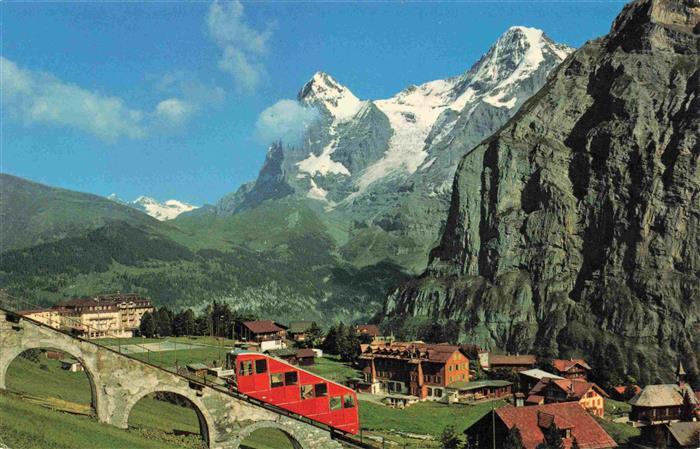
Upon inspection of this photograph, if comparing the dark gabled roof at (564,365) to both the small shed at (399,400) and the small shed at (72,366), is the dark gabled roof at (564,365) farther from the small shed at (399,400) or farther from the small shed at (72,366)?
the small shed at (72,366)

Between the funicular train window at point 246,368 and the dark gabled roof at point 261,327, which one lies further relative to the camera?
the dark gabled roof at point 261,327

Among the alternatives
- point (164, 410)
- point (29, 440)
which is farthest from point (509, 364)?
point (29, 440)

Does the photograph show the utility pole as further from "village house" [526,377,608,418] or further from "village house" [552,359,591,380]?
"village house" [552,359,591,380]

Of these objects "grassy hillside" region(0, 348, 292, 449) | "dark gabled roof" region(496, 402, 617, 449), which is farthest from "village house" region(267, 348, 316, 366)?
"dark gabled roof" region(496, 402, 617, 449)

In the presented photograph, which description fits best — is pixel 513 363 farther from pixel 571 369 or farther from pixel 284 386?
pixel 284 386

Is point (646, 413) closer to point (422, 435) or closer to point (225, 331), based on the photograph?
point (422, 435)

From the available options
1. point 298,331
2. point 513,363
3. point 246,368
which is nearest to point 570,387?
point 513,363

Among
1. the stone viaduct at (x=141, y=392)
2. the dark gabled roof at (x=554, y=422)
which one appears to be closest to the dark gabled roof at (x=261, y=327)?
the dark gabled roof at (x=554, y=422)
